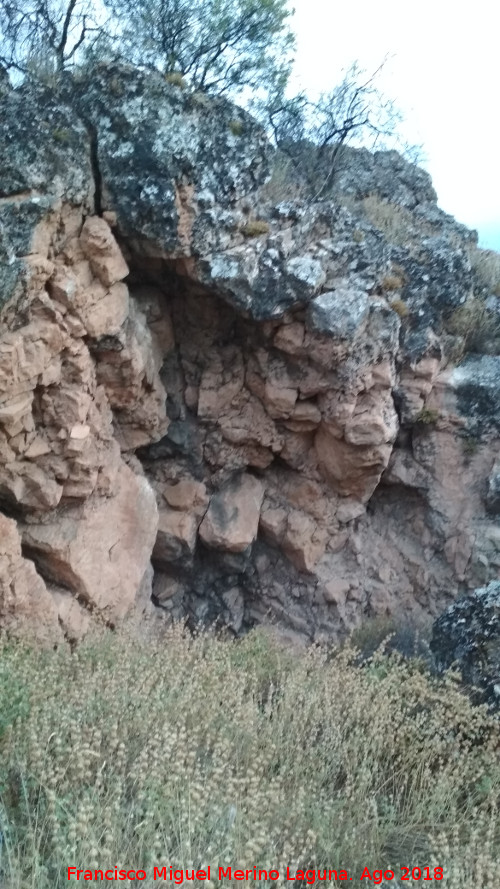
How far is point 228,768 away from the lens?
112 inches

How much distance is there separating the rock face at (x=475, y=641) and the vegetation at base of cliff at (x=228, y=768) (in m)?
0.16

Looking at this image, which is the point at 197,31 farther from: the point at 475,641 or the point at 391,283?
the point at 475,641

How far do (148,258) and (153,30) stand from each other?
3641mm

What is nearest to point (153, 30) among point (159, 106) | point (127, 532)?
point (159, 106)

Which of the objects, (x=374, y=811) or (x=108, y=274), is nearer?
(x=374, y=811)

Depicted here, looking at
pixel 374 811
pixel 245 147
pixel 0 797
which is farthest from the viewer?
pixel 245 147

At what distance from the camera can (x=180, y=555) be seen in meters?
6.12

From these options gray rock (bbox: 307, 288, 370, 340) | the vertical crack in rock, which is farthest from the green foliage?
gray rock (bbox: 307, 288, 370, 340)

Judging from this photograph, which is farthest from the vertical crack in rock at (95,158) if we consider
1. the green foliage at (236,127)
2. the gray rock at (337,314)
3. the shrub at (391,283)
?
the shrub at (391,283)

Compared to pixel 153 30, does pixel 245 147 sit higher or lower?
lower

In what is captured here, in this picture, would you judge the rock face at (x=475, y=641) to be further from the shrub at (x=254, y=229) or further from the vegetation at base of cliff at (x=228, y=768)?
the shrub at (x=254, y=229)

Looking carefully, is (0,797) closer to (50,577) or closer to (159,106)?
(50,577)

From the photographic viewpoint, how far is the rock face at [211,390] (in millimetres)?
4473

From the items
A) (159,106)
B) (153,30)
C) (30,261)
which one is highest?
(153,30)
